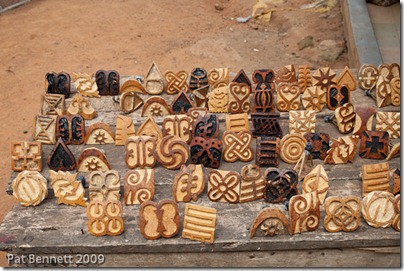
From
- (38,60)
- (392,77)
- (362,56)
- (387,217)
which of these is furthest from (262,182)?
(38,60)

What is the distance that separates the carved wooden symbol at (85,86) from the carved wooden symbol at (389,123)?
2589 millimetres

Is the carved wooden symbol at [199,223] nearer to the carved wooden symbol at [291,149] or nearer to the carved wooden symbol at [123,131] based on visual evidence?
the carved wooden symbol at [291,149]

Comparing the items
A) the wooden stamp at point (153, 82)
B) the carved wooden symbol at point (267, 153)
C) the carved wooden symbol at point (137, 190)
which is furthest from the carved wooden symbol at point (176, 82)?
the carved wooden symbol at point (137, 190)

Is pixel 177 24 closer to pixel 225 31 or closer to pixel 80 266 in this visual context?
pixel 225 31

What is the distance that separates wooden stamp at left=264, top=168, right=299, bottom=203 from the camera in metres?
4.18

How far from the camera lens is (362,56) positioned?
24.0ft

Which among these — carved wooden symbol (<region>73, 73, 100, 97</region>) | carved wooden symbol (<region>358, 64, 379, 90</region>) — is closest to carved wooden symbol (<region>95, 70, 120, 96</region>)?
carved wooden symbol (<region>73, 73, 100, 97</region>)

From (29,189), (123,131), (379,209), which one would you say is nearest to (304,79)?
(123,131)

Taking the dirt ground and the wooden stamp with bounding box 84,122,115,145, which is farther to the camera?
the dirt ground

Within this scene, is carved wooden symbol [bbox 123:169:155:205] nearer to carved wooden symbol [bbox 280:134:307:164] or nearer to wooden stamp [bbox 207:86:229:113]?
carved wooden symbol [bbox 280:134:307:164]

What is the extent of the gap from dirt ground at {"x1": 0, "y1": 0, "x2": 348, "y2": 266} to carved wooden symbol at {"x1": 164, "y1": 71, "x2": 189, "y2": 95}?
246cm

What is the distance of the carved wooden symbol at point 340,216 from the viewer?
3.94 m

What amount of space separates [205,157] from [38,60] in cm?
524

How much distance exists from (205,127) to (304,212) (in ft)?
4.22
